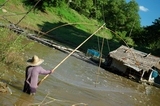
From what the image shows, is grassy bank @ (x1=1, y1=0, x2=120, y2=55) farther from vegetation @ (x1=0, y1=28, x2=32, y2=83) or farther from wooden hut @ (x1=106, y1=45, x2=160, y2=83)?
vegetation @ (x1=0, y1=28, x2=32, y2=83)

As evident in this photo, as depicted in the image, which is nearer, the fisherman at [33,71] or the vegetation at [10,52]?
the fisherman at [33,71]

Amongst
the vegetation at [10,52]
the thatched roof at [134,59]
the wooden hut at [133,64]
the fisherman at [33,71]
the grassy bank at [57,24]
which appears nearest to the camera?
the fisherman at [33,71]

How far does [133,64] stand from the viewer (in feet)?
79.3

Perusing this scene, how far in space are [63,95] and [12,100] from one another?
2.78m

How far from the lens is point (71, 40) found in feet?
119

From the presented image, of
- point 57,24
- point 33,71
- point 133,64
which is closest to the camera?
point 33,71

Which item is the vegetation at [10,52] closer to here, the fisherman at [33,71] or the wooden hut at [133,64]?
the fisherman at [33,71]

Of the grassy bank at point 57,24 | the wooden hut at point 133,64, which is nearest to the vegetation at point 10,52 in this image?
the wooden hut at point 133,64

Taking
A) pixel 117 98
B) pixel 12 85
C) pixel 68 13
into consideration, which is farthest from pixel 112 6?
pixel 12 85

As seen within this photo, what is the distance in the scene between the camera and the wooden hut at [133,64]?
23.7 m

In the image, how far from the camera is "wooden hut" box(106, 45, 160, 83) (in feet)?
77.8

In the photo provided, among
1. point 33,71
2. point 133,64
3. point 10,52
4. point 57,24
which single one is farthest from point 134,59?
point 33,71

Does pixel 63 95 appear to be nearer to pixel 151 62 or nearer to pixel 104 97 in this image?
pixel 104 97

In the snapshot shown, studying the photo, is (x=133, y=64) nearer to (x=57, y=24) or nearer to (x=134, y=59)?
(x=134, y=59)
